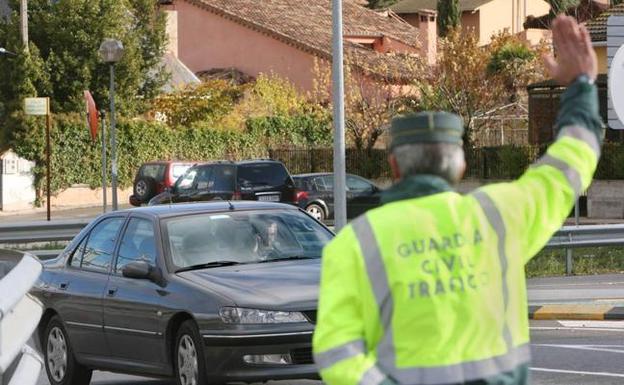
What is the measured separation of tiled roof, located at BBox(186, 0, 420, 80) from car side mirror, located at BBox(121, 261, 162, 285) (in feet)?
155

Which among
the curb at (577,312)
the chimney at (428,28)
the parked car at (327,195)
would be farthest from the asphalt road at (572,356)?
the chimney at (428,28)

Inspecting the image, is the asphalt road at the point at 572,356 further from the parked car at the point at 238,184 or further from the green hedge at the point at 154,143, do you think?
the green hedge at the point at 154,143

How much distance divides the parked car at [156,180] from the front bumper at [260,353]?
101 ft

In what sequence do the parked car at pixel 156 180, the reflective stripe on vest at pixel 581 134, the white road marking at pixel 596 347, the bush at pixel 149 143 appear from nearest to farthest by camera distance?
1. the reflective stripe on vest at pixel 581 134
2. the white road marking at pixel 596 347
3. the parked car at pixel 156 180
4. the bush at pixel 149 143

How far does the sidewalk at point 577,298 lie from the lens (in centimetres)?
1734

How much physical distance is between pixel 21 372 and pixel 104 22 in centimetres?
4837

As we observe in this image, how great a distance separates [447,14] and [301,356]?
197ft

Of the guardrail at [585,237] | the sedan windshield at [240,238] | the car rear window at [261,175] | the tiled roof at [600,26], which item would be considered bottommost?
the guardrail at [585,237]

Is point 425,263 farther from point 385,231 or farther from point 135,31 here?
point 135,31

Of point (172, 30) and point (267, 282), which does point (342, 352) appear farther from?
point (172, 30)

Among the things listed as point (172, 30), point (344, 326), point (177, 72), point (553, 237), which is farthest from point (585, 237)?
point (172, 30)

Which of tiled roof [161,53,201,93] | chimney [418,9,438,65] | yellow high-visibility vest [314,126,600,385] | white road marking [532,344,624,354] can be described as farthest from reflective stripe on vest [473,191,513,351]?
chimney [418,9,438,65]

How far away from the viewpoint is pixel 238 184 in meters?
35.8

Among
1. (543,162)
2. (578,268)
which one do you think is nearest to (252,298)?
(543,162)
